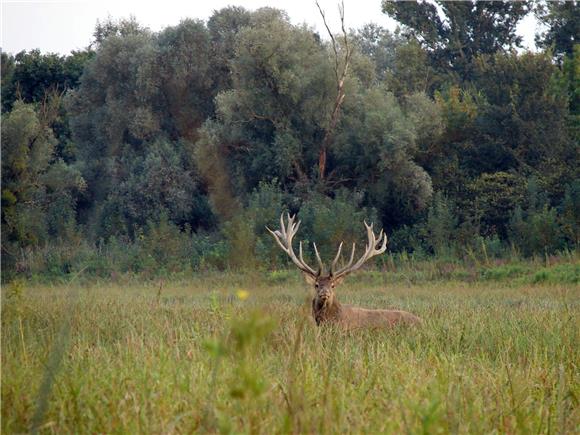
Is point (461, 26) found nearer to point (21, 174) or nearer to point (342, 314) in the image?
point (21, 174)

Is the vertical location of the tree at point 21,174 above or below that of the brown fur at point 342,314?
above

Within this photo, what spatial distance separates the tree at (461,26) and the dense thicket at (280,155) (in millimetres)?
4981

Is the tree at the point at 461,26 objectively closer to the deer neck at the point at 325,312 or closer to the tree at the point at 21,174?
the tree at the point at 21,174

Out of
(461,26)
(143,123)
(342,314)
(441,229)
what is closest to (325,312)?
(342,314)

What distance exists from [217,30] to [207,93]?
7.43 ft

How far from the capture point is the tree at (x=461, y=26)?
3634cm

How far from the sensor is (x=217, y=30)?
31.9 meters

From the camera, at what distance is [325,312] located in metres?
10.6

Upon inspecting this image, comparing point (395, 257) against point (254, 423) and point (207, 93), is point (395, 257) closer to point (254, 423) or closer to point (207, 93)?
point (207, 93)

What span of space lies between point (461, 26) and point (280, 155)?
13296 mm

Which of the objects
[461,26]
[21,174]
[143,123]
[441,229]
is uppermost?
[461,26]

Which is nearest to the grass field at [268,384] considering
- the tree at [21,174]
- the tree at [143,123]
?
the tree at [21,174]

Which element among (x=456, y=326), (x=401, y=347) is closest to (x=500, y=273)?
(x=456, y=326)

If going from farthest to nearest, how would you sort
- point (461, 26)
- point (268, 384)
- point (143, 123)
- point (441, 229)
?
1. point (461, 26)
2. point (143, 123)
3. point (441, 229)
4. point (268, 384)
